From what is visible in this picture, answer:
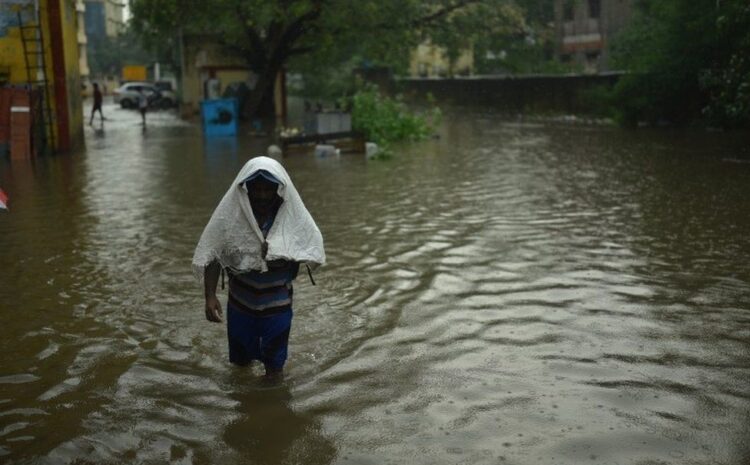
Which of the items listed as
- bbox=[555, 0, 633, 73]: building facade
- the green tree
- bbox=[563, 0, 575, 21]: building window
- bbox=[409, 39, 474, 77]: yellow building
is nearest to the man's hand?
the green tree

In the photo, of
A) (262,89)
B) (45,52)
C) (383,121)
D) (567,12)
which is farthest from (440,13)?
(567,12)

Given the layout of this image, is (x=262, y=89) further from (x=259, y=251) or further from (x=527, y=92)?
(x=259, y=251)

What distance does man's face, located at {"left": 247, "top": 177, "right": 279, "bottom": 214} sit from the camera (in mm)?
4734

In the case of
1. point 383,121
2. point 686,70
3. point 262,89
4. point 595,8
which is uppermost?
point 595,8

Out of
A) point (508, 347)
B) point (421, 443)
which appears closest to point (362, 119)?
point (508, 347)

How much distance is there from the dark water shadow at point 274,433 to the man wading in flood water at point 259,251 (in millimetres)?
284

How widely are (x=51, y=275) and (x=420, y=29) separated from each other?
25.7 meters

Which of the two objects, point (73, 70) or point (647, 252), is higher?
point (73, 70)

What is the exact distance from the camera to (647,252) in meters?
8.72

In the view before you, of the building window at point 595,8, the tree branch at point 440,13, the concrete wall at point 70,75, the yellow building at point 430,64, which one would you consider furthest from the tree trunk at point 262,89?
the yellow building at point 430,64

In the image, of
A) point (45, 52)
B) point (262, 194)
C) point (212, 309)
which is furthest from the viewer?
point (45, 52)

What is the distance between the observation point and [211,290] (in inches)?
196

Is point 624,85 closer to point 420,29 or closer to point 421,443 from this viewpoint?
point 420,29

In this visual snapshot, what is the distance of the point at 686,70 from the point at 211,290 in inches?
891
